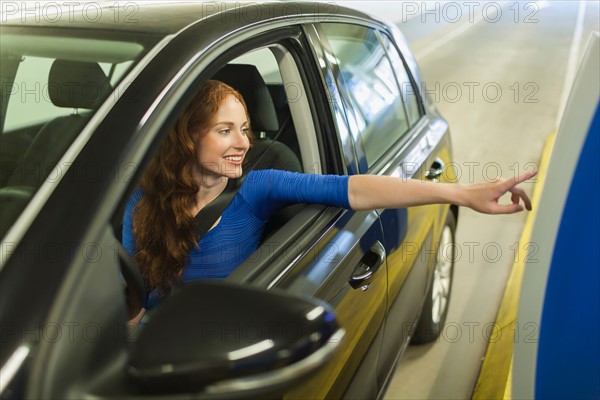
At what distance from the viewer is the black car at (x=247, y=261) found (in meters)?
1.09

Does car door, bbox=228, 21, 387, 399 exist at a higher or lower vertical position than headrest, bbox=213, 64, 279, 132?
lower

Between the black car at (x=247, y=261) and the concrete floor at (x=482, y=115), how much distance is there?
44 cm

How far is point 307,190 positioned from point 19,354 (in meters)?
1.02

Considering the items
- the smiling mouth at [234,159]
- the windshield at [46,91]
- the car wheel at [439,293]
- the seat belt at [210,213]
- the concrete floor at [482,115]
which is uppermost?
the windshield at [46,91]

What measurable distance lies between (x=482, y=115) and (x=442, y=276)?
5.31 m

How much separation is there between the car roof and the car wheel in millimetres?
1450

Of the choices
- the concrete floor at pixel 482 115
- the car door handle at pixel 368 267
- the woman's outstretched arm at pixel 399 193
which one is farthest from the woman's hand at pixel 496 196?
the concrete floor at pixel 482 115

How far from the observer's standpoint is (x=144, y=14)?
1.87m

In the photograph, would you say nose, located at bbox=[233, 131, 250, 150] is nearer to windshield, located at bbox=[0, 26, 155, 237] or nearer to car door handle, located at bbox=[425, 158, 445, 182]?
windshield, located at bbox=[0, 26, 155, 237]

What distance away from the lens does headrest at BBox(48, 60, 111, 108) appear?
1543mm

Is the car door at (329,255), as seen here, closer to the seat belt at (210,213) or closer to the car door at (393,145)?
the car door at (393,145)

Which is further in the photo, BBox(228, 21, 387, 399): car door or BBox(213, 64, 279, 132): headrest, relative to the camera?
BBox(213, 64, 279, 132): headrest

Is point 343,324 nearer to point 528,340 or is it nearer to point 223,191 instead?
point 528,340

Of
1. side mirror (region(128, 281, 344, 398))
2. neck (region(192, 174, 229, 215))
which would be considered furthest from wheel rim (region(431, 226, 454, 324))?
side mirror (region(128, 281, 344, 398))
